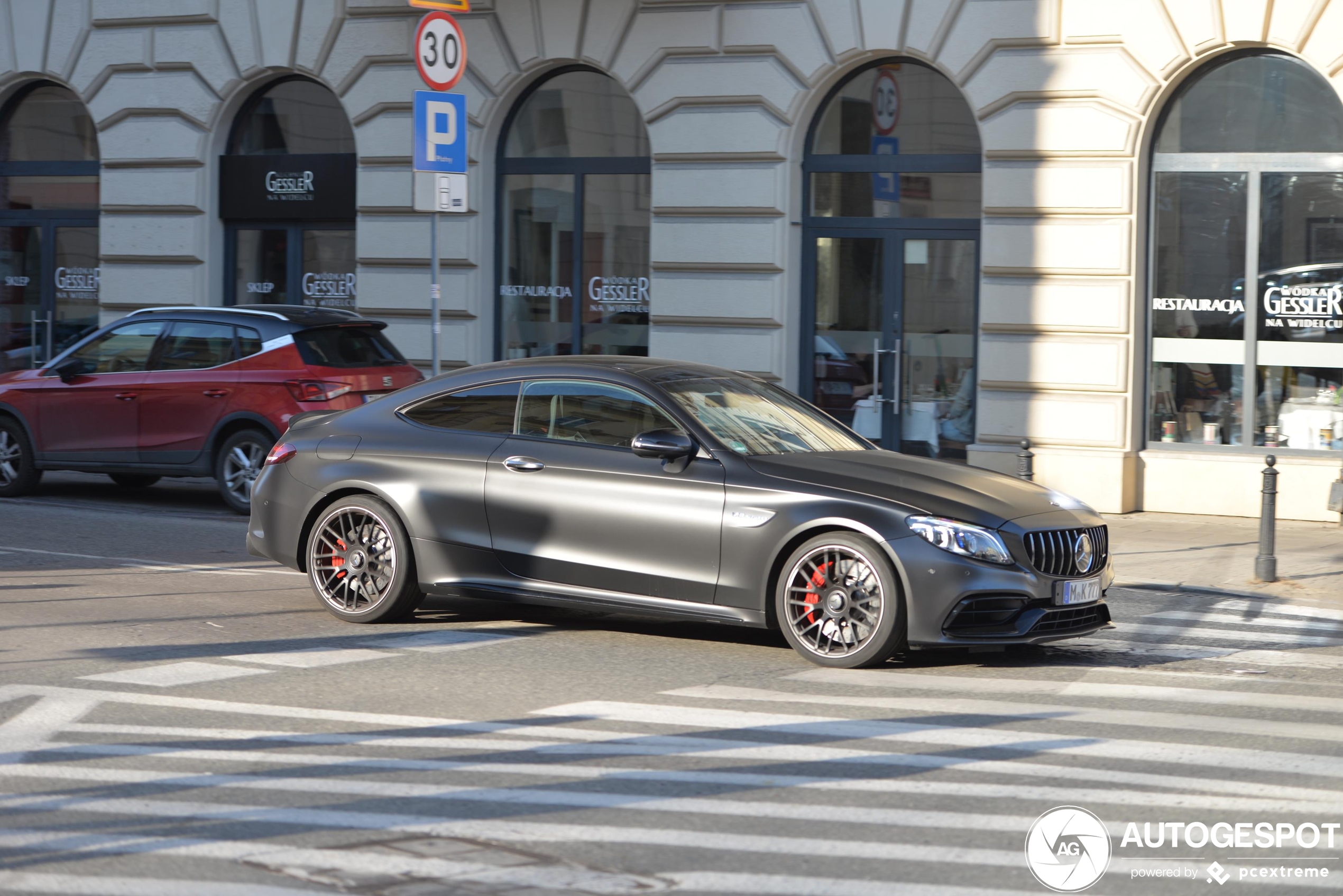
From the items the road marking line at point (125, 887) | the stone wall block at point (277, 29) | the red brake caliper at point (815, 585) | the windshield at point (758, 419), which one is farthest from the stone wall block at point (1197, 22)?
the road marking line at point (125, 887)

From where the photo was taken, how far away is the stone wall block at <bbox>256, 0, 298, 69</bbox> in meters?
19.4

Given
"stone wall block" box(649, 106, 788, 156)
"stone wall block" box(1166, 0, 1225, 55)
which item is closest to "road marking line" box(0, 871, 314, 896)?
"stone wall block" box(1166, 0, 1225, 55)

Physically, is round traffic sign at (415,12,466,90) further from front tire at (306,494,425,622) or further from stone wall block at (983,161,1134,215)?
front tire at (306,494,425,622)

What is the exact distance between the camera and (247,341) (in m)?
14.4

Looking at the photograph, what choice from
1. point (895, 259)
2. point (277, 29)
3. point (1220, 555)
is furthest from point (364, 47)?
point (1220, 555)

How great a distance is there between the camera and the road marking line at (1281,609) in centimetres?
1035

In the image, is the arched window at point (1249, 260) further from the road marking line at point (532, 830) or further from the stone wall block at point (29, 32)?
the stone wall block at point (29, 32)

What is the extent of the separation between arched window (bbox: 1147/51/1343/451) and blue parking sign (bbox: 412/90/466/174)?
6444mm

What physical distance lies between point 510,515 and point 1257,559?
5.67 metres

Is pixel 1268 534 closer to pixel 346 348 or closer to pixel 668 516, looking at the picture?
pixel 668 516

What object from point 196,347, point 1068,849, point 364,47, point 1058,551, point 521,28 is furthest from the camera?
point 364,47

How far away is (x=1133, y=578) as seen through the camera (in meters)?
11.6

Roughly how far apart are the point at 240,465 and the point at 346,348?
136 centimetres

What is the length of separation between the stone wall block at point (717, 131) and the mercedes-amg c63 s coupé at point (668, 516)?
25.3 feet
